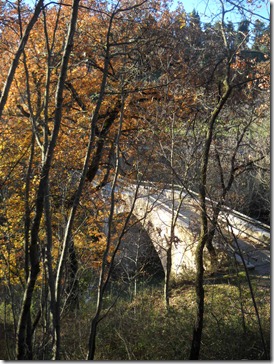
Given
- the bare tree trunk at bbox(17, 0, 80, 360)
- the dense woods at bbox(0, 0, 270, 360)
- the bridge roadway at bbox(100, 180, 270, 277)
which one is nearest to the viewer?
the bare tree trunk at bbox(17, 0, 80, 360)

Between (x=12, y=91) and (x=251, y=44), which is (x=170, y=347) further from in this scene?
(x=12, y=91)

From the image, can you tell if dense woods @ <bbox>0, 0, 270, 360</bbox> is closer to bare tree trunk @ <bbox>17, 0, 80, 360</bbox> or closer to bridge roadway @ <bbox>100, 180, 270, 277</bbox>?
bare tree trunk @ <bbox>17, 0, 80, 360</bbox>

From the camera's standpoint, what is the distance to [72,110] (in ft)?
32.7

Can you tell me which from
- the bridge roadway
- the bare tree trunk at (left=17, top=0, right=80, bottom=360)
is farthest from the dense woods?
the bridge roadway

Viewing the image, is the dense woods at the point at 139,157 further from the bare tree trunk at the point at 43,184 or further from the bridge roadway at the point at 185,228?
the bridge roadway at the point at 185,228

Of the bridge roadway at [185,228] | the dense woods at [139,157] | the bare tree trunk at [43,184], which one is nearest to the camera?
the bare tree trunk at [43,184]

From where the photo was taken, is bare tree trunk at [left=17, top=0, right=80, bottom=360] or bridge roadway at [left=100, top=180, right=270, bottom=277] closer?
bare tree trunk at [left=17, top=0, right=80, bottom=360]

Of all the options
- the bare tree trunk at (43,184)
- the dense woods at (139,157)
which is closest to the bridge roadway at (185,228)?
the dense woods at (139,157)

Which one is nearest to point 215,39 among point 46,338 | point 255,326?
point 255,326

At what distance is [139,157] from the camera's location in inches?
295

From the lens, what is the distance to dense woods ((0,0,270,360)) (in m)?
4.49

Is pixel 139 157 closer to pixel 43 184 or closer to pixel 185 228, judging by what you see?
pixel 185 228

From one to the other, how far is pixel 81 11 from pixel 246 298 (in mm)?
6317

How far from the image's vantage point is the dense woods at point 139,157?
449cm
